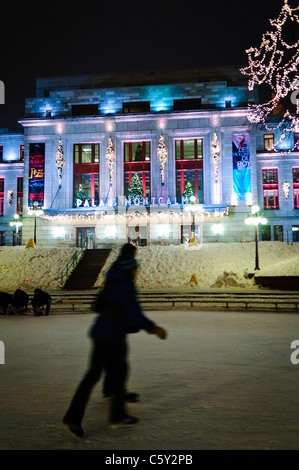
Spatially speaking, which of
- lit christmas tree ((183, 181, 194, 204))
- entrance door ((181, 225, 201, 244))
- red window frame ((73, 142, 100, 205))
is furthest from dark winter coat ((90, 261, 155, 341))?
red window frame ((73, 142, 100, 205))

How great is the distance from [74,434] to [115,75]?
49.3 m

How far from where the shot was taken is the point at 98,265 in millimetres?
31188

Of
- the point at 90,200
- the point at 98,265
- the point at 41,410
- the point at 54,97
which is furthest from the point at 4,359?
the point at 54,97

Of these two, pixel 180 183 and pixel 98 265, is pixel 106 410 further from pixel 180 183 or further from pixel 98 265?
pixel 180 183

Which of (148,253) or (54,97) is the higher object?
(54,97)

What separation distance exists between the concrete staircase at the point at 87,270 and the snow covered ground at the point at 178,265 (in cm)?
61

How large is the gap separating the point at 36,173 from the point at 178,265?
75.4ft

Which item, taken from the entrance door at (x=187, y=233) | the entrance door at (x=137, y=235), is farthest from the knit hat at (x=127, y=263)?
the entrance door at (x=137, y=235)

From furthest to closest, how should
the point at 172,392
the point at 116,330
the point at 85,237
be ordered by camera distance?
1. the point at 85,237
2. the point at 172,392
3. the point at 116,330

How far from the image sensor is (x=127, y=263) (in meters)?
4.60

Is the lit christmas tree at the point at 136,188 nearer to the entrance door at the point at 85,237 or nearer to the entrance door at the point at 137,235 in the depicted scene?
the entrance door at the point at 137,235

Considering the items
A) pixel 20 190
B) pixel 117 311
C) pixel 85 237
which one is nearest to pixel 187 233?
pixel 85 237

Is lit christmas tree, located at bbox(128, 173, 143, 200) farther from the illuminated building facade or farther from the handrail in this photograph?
the handrail

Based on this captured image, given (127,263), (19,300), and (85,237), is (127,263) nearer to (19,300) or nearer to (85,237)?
(19,300)
